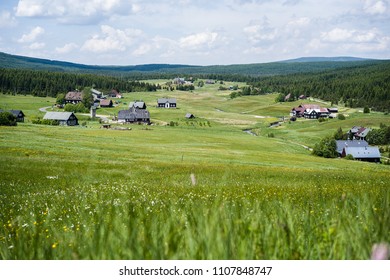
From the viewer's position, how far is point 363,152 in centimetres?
9838

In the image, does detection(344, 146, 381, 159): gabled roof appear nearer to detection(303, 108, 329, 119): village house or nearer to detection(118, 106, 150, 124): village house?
detection(118, 106, 150, 124): village house

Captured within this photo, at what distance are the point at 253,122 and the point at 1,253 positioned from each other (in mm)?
166096

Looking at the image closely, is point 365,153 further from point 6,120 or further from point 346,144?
point 6,120

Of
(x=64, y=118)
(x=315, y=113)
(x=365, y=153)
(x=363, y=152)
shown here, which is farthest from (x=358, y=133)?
(x=64, y=118)

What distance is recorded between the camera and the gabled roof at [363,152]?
97062 mm

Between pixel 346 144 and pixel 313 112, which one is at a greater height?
pixel 313 112

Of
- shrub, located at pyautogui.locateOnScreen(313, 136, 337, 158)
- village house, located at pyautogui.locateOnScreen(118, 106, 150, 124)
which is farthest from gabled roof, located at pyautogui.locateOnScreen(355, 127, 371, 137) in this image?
village house, located at pyautogui.locateOnScreen(118, 106, 150, 124)

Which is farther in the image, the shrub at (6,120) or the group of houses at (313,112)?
the group of houses at (313,112)

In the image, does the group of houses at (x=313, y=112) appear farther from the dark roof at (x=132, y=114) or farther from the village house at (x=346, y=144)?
the village house at (x=346, y=144)

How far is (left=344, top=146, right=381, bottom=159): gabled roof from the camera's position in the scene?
318 feet

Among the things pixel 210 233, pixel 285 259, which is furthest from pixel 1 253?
pixel 285 259

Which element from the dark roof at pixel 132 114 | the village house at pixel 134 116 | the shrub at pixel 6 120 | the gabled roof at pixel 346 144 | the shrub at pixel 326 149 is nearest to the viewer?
the shrub at pixel 6 120

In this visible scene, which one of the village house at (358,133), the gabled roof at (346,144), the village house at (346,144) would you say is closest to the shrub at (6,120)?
the village house at (346,144)

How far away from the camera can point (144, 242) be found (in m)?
3.28
